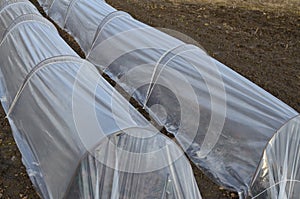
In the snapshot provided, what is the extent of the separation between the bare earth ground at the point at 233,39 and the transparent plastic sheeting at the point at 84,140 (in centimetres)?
44

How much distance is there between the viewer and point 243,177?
5.18 m

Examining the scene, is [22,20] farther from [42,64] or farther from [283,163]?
[283,163]

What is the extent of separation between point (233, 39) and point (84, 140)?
23.6 feet

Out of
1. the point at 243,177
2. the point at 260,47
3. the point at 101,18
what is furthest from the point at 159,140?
the point at 260,47

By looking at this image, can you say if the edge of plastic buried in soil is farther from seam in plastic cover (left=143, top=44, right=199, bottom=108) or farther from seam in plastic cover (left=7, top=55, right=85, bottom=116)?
seam in plastic cover (left=7, top=55, right=85, bottom=116)

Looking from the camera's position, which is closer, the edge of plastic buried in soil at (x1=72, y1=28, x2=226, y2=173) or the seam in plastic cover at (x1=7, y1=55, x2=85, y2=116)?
the edge of plastic buried in soil at (x1=72, y1=28, x2=226, y2=173)

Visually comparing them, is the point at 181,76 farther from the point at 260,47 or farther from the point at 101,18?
the point at 260,47

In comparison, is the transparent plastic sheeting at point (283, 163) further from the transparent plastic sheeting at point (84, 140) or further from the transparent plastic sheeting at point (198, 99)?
the transparent plastic sheeting at point (84, 140)

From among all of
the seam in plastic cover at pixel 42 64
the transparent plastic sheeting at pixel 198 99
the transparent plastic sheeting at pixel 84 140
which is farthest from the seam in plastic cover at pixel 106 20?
the seam in plastic cover at pixel 42 64

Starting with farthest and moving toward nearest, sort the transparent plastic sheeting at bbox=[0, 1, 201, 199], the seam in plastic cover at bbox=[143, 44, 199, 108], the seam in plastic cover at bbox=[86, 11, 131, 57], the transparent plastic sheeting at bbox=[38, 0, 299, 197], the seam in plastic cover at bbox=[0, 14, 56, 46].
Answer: the seam in plastic cover at bbox=[86, 11, 131, 57] < the seam in plastic cover at bbox=[0, 14, 56, 46] < the seam in plastic cover at bbox=[143, 44, 199, 108] < the transparent plastic sheeting at bbox=[38, 0, 299, 197] < the transparent plastic sheeting at bbox=[0, 1, 201, 199]

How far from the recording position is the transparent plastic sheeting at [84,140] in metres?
4.09

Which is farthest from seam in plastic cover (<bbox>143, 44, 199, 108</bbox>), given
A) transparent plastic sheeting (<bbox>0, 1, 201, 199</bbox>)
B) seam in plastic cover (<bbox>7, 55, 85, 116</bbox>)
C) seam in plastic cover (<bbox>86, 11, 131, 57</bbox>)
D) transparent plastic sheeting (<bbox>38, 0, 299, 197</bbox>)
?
seam in plastic cover (<bbox>86, 11, 131, 57</bbox>)

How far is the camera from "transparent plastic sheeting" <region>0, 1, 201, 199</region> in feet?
13.4

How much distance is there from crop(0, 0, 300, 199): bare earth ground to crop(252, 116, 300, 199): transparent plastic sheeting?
0.84 meters
